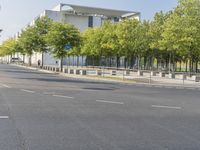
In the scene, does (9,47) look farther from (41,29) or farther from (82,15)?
(41,29)

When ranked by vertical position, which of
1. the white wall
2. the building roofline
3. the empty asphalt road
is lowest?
the empty asphalt road

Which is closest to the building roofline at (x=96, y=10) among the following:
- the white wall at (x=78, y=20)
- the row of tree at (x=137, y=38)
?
the white wall at (x=78, y=20)

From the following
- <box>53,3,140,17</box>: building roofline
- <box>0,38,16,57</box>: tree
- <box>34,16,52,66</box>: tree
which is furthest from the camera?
<box>53,3,140,17</box>: building roofline

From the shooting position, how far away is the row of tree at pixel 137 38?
48688 mm

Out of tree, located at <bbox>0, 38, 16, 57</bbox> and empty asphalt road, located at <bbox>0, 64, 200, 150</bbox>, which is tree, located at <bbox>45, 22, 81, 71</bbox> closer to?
empty asphalt road, located at <bbox>0, 64, 200, 150</bbox>

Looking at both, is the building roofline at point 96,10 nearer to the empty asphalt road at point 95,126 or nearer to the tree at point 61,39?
the tree at point 61,39

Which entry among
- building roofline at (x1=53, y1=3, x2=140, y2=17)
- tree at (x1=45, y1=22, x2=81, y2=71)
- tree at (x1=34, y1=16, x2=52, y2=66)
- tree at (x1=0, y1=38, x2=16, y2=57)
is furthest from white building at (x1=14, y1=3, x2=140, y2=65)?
tree at (x1=45, y1=22, x2=81, y2=71)

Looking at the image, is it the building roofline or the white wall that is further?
the building roofline

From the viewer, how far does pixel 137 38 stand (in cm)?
6519

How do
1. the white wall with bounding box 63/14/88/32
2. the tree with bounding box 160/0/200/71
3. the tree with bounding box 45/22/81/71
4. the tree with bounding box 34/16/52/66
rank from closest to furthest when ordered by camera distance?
the tree with bounding box 160/0/200/71, the tree with bounding box 45/22/81/71, the tree with bounding box 34/16/52/66, the white wall with bounding box 63/14/88/32

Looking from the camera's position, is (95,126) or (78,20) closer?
(95,126)

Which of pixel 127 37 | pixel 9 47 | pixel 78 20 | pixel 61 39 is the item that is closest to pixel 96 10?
pixel 78 20

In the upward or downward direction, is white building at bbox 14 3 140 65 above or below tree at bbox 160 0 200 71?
above

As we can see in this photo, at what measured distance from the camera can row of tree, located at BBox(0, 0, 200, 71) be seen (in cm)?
4869
